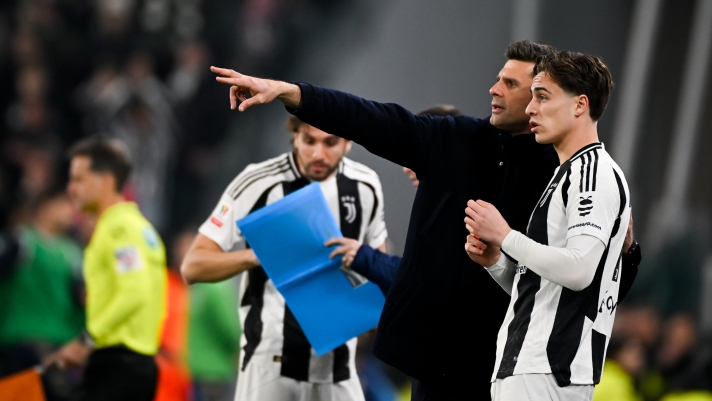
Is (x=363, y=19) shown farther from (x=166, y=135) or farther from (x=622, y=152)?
(x=622, y=152)

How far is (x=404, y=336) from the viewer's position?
3.85 m

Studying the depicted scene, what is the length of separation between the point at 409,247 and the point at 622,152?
282 inches

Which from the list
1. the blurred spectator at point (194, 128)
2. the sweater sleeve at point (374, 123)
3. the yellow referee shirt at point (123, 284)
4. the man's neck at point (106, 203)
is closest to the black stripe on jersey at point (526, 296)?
the sweater sleeve at point (374, 123)

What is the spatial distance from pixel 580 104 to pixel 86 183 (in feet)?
11.9

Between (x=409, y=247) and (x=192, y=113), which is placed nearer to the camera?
(x=409, y=247)

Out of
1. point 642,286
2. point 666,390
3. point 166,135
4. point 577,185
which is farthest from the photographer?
point 166,135

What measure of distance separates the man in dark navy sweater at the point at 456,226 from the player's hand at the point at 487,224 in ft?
1.53

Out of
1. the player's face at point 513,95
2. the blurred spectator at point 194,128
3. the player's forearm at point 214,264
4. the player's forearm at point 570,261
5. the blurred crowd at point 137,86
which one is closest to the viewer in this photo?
the player's forearm at point 570,261

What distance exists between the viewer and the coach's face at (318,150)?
15.9 feet

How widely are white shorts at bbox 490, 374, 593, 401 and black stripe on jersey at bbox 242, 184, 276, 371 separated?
1960mm

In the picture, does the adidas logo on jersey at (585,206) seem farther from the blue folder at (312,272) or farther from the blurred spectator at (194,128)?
the blurred spectator at (194,128)

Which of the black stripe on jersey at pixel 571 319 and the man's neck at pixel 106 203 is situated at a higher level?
the black stripe on jersey at pixel 571 319

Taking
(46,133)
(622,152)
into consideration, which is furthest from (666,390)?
(46,133)

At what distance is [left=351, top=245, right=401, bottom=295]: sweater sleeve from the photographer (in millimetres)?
Result: 4367
